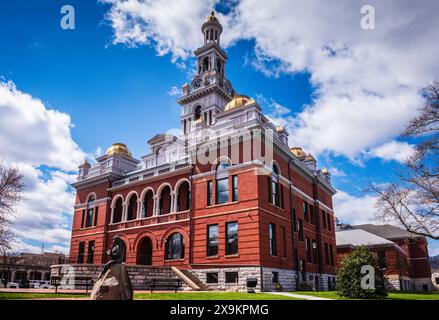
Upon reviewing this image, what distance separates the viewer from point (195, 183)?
30.3 meters

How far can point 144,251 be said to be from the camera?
3400 centimetres

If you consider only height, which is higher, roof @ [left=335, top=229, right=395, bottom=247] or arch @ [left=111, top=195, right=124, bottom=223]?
arch @ [left=111, top=195, right=124, bottom=223]

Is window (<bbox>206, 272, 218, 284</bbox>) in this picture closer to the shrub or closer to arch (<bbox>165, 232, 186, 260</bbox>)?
arch (<bbox>165, 232, 186, 260</bbox>)

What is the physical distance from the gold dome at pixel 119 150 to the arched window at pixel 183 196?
10.7 m

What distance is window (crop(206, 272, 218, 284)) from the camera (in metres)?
26.7

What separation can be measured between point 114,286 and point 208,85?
41235 millimetres

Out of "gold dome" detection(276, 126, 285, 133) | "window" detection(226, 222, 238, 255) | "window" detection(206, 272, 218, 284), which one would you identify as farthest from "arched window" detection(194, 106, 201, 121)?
"window" detection(206, 272, 218, 284)

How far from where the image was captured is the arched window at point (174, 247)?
98.7 feet

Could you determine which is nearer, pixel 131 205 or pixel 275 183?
pixel 275 183

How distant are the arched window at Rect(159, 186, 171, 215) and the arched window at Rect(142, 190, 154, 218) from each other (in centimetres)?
131

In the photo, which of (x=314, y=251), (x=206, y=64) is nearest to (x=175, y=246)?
(x=314, y=251)

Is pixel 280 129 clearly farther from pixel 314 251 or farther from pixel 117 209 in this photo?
pixel 117 209
